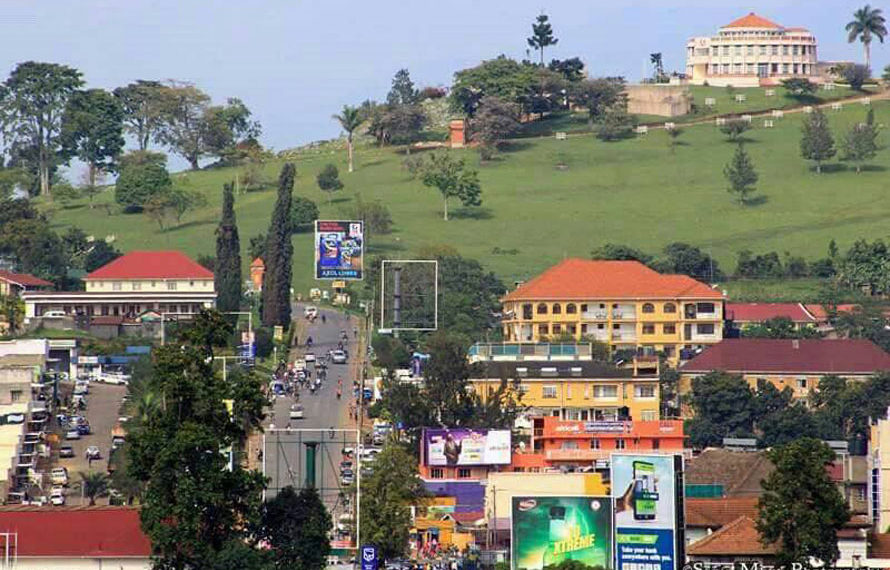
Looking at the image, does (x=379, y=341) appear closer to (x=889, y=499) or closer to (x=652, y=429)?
(x=652, y=429)

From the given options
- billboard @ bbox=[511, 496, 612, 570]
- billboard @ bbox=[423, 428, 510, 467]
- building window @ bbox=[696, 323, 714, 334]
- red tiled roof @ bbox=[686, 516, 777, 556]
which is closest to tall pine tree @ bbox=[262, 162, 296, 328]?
building window @ bbox=[696, 323, 714, 334]

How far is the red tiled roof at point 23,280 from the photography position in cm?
18575

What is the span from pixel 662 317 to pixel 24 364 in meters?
53.6

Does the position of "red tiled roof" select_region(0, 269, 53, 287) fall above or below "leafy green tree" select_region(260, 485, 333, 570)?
above

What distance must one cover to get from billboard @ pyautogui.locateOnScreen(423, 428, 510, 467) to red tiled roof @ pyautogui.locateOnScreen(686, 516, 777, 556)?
3944cm

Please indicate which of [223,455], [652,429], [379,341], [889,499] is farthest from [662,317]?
[223,455]

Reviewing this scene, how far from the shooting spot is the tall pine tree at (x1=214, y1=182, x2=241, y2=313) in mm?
175250

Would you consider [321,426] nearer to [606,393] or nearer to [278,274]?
[606,393]

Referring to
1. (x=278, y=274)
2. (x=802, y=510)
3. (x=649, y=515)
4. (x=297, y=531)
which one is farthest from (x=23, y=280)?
(x=802, y=510)

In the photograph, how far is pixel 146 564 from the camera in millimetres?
97375

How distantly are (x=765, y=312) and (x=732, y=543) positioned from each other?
3769 inches

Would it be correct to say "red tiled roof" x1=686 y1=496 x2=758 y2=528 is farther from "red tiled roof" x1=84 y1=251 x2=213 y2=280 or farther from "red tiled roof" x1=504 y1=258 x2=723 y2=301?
"red tiled roof" x1=84 y1=251 x2=213 y2=280

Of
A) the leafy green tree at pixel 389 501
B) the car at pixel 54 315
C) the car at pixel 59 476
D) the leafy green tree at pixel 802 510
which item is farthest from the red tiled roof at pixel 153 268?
the leafy green tree at pixel 802 510

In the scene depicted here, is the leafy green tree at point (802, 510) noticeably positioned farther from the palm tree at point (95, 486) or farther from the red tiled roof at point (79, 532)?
the palm tree at point (95, 486)
